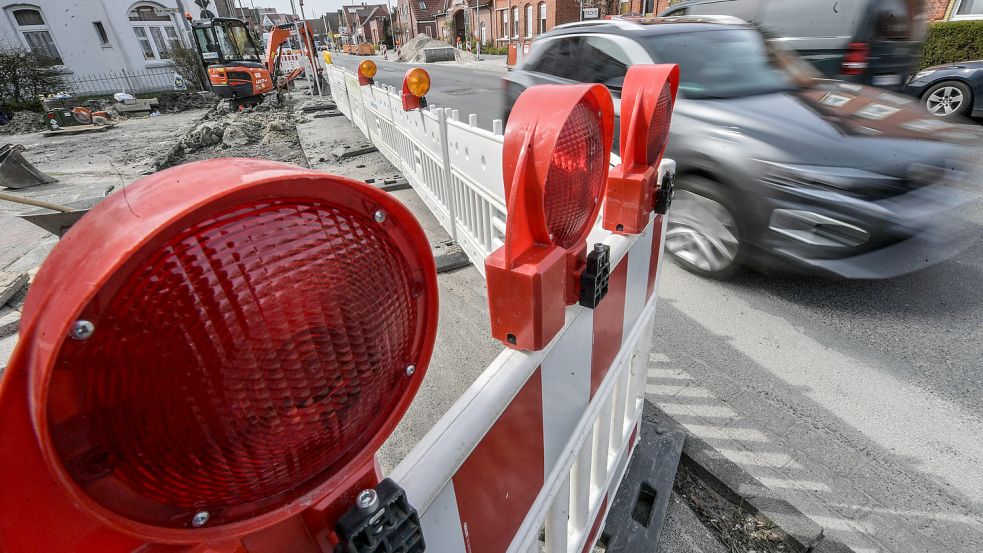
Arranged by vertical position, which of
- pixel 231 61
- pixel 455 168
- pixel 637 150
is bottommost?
pixel 455 168

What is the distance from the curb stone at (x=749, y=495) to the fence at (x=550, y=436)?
0.37 meters

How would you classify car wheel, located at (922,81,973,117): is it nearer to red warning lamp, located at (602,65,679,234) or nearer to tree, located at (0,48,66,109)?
red warning lamp, located at (602,65,679,234)

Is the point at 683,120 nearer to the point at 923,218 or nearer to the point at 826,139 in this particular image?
the point at 826,139

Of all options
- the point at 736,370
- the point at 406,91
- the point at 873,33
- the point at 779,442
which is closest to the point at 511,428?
the point at 779,442

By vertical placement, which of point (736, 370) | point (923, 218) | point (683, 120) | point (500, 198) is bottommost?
point (736, 370)

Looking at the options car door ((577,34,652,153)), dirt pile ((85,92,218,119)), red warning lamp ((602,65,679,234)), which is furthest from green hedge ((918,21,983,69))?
dirt pile ((85,92,218,119))

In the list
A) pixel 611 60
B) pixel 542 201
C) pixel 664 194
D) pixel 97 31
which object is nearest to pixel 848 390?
pixel 664 194

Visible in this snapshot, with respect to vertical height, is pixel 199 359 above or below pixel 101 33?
below

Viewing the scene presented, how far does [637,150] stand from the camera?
1.40 meters

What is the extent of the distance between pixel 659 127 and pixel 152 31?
3045 centimetres

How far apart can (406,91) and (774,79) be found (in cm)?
317

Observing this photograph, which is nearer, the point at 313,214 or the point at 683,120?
the point at 313,214

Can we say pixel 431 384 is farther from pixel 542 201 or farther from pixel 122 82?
pixel 122 82

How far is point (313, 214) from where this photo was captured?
0.47m
